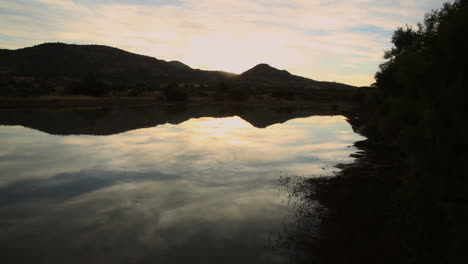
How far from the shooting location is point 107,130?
29.0m

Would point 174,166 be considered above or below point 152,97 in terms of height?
below

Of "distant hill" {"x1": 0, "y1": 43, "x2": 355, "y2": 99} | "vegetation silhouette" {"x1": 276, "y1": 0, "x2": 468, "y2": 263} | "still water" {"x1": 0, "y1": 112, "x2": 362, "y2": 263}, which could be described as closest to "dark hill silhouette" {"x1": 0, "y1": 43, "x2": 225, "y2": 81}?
"distant hill" {"x1": 0, "y1": 43, "x2": 355, "y2": 99}

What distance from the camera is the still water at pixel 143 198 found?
27.3ft

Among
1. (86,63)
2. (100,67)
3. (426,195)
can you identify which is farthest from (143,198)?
(86,63)

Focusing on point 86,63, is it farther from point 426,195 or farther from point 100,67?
point 426,195

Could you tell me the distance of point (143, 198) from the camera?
39.7 ft

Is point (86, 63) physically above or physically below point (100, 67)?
above

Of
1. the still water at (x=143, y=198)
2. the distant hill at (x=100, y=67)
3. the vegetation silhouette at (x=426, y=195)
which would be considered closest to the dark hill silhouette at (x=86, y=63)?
the distant hill at (x=100, y=67)

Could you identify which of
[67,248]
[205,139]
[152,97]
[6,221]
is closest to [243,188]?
[67,248]

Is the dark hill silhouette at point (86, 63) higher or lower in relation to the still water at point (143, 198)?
higher

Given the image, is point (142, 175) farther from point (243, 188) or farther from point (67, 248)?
point (67, 248)

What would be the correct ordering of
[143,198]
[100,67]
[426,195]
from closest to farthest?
1. [426,195]
2. [143,198]
3. [100,67]

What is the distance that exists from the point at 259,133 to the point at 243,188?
18.6 metres

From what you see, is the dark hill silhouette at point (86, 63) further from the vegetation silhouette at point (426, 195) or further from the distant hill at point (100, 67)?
the vegetation silhouette at point (426, 195)
